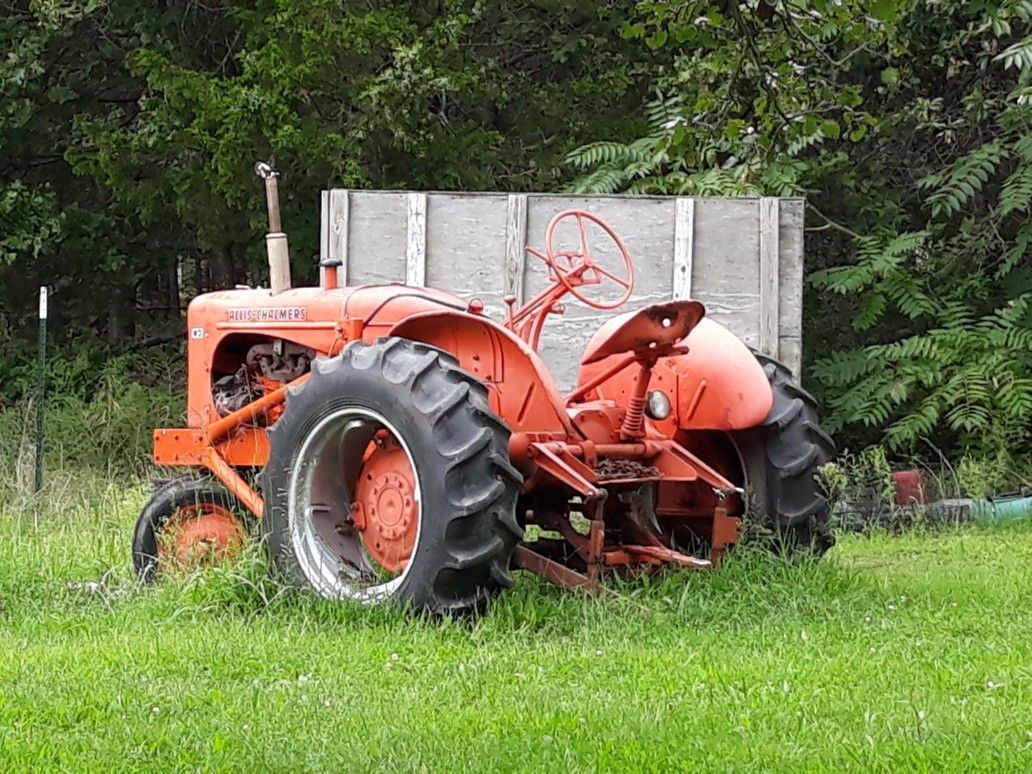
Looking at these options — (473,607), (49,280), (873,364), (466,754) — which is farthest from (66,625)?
(49,280)

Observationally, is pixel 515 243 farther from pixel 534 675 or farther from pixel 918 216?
pixel 534 675

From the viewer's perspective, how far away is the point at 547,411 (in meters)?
7.12

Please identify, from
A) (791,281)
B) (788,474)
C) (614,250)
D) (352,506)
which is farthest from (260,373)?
(791,281)

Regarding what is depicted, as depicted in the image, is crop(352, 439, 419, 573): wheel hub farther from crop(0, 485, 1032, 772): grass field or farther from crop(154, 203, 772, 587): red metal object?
crop(0, 485, 1032, 772): grass field

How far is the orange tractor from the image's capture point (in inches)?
257

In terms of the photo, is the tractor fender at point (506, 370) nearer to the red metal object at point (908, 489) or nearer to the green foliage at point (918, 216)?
the green foliage at point (918, 216)

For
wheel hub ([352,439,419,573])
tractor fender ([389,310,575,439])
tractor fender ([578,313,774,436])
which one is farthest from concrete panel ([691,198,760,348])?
wheel hub ([352,439,419,573])

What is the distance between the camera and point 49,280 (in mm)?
17984

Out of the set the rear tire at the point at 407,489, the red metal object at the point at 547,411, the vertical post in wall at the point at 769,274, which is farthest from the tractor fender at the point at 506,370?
the vertical post in wall at the point at 769,274

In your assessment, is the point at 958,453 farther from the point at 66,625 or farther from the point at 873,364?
the point at 66,625

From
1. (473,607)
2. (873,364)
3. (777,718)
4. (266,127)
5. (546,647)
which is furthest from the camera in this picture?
(266,127)

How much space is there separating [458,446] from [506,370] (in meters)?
0.77

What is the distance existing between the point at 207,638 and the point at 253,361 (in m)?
2.44

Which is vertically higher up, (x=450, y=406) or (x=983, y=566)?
(x=450, y=406)
